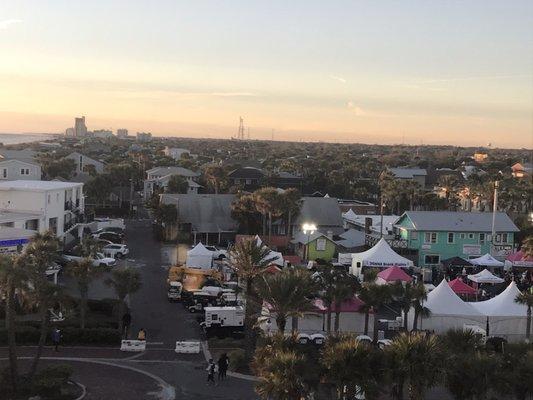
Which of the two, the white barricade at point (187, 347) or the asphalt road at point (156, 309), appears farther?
the asphalt road at point (156, 309)

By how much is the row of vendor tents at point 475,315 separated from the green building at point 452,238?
607 inches

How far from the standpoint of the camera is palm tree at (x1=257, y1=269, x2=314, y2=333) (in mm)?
20906

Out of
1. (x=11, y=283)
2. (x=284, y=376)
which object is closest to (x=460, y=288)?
(x=284, y=376)


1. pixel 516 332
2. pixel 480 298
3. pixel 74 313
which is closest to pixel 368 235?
pixel 480 298

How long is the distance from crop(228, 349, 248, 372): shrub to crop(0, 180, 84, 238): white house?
20.1m

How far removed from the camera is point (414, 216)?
44.8 meters

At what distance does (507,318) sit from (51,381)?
61.4 ft

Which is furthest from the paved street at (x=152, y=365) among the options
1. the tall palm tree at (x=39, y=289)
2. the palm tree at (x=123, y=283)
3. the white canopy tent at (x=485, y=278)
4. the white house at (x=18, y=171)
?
the white house at (x=18, y=171)

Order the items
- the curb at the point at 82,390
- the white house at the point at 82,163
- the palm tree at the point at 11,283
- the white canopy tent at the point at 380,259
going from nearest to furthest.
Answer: the palm tree at the point at 11,283, the curb at the point at 82,390, the white canopy tent at the point at 380,259, the white house at the point at 82,163

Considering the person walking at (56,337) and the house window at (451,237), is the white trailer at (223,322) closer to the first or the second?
the person walking at (56,337)

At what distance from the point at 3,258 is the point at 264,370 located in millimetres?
8216

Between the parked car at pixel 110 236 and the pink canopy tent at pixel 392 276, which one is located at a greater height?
the pink canopy tent at pixel 392 276

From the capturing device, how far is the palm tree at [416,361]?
15.1 m

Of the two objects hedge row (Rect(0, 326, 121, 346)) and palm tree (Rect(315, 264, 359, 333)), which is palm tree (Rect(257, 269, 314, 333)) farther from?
hedge row (Rect(0, 326, 121, 346))
